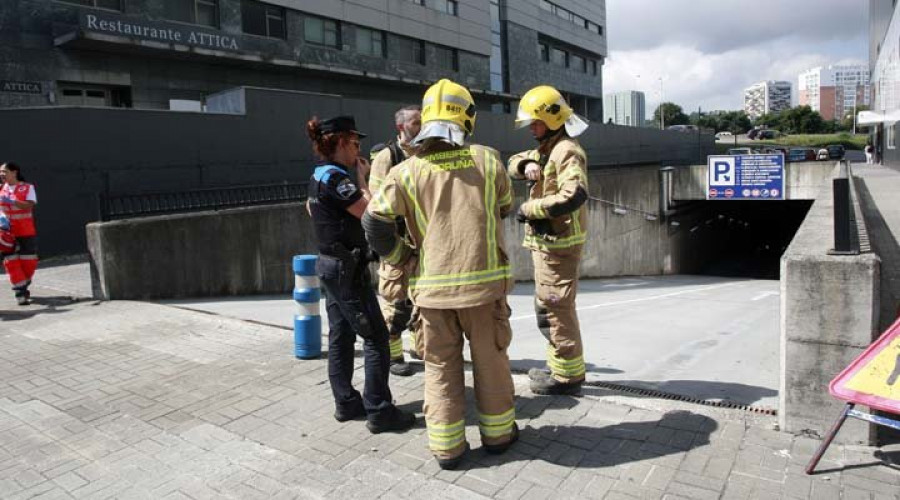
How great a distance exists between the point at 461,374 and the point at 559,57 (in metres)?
47.6

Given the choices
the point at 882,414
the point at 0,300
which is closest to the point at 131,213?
the point at 0,300

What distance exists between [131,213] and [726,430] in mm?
8149

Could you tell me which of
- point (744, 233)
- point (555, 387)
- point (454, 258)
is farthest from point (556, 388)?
point (744, 233)

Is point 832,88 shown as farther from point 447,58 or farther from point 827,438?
point 827,438

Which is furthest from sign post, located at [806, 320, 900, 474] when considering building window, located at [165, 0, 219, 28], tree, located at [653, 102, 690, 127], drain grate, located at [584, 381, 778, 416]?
tree, located at [653, 102, 690, 127]

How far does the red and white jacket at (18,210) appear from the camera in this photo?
25.9 feet

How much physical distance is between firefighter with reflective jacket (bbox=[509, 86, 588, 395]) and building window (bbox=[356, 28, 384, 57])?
85.4 feet

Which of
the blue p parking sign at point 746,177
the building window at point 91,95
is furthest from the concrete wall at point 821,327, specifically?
the building window at point 91,95

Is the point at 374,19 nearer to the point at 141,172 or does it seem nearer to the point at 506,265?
the point at 141,172

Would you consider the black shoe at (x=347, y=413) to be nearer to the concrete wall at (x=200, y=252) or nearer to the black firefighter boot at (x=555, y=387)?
the black firefighter boot at (x=555, y=387)

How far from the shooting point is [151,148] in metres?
13.7

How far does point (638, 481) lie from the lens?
3.08m

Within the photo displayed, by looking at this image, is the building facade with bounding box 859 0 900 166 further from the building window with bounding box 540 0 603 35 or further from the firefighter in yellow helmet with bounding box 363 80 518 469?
the building window with bounding box 540 0 603 35

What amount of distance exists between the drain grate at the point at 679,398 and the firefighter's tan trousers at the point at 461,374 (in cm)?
132
